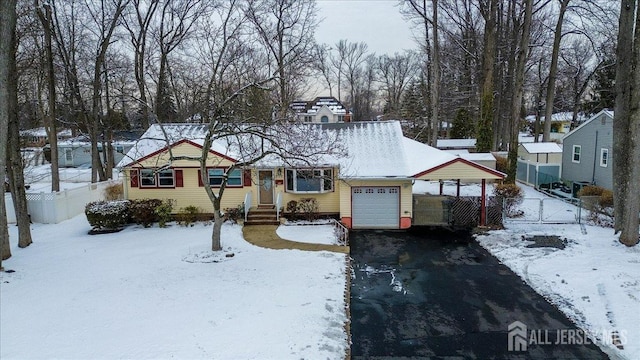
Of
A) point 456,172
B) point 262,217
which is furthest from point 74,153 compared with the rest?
point 456,172

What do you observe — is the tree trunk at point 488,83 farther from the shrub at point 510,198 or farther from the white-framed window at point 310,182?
the white-framed window at point 310,182

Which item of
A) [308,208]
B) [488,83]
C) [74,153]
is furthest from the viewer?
[74,153]

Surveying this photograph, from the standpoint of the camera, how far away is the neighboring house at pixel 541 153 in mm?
26766

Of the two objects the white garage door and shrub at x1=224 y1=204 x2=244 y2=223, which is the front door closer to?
shrub at x1=224 y1=204 x2=244 y2=223

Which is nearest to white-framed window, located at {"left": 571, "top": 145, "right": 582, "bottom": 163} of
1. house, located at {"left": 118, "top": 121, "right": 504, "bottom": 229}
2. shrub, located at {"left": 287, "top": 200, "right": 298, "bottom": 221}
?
house, located at {"left": 118, "top": 121, "right": 504, "bottom": 229}

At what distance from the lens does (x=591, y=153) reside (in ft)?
70.2

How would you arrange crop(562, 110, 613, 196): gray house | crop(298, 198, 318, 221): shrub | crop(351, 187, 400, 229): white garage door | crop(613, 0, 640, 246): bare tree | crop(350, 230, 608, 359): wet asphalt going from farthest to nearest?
1. crop(562, 110, 613, 196): gray house
2. crop(298, 198, 318, 221): shrub
3. crop(351, 187, 400, 229): white garage door
4. crop(613, 0, 640, 246): bare tree
5. crop(350, 230, 608, 359): wet asphalt

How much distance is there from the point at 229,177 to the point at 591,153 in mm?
18174

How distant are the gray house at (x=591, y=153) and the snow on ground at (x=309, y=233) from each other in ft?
44.0

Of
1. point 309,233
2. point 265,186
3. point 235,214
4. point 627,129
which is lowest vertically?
point 309,233

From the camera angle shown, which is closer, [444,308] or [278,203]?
[444,308]

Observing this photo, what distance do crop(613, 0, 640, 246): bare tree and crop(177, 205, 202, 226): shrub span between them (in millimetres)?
15781

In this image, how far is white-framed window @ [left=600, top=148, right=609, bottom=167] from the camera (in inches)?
792

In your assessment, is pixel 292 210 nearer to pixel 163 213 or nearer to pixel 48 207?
pixel 163 213
